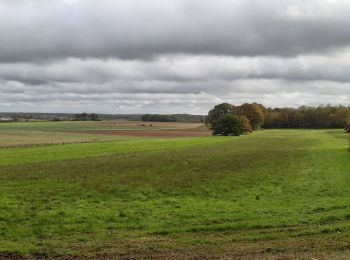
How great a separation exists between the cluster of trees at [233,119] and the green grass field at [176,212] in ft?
291

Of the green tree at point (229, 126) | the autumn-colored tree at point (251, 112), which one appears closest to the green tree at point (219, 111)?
the autumn-colored tree at point (251, 112)

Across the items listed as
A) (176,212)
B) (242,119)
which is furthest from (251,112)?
(176,212)

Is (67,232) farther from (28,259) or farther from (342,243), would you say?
(342,243)

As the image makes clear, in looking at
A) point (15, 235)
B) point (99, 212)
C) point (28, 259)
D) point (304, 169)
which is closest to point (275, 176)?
point (304, 169)

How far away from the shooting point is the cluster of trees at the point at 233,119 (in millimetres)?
127300

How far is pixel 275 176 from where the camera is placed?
34219 millimetres

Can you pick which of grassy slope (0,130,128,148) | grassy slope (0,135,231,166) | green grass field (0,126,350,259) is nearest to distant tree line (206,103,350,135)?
grassy slope (0,130,128,148)

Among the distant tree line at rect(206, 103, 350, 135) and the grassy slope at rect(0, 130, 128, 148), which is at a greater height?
the distant tree line at rect(206, 103, 350, 135)

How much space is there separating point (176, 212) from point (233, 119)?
357 feet

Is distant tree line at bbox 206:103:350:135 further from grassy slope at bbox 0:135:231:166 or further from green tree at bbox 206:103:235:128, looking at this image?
grassy slope at bbox 0:135:231:166

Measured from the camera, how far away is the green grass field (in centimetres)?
1409

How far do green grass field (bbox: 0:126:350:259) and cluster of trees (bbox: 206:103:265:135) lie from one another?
88.8 meters

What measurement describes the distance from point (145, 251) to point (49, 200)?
11.6 metres

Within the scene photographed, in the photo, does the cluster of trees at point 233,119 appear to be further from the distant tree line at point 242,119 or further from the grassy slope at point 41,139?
the grassy slope at point 41,139
